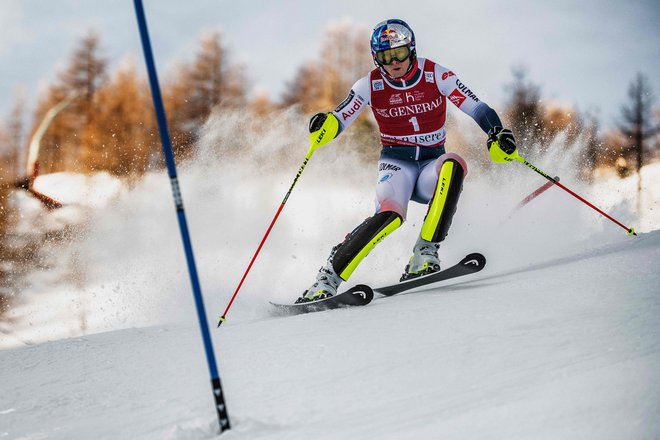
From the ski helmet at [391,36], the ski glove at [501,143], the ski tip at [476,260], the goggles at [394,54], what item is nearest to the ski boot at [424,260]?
the ski tip at [476,260]

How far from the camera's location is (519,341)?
7.91ft

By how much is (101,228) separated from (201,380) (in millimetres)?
12062

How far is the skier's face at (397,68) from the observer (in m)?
4.66

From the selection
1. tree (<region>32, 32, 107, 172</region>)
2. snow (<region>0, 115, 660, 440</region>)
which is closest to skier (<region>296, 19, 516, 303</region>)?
snow (<region>0, 115, 660, 440</region>)

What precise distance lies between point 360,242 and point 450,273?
79 centimetres

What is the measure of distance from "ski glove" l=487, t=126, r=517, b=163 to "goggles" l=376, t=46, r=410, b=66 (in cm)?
96

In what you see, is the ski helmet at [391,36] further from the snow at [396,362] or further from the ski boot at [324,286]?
the snow at [396,362]

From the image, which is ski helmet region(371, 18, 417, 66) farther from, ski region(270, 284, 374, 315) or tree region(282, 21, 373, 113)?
tree region(282, 21, 373, 113)

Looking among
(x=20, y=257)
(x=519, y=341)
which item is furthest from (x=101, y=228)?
(x=519, y=341)

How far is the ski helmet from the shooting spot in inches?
180

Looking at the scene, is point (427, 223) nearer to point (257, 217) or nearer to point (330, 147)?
point (257, 217)

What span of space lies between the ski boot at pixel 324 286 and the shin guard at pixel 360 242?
0.18 ft

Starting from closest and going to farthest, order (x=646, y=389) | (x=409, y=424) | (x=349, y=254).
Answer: (x=646, y=389)
(x=409, y=424)
(x=349, y=254)

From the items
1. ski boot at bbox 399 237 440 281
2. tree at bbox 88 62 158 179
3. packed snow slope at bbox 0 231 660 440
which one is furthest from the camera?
tree at bbox 88 62 158 179
